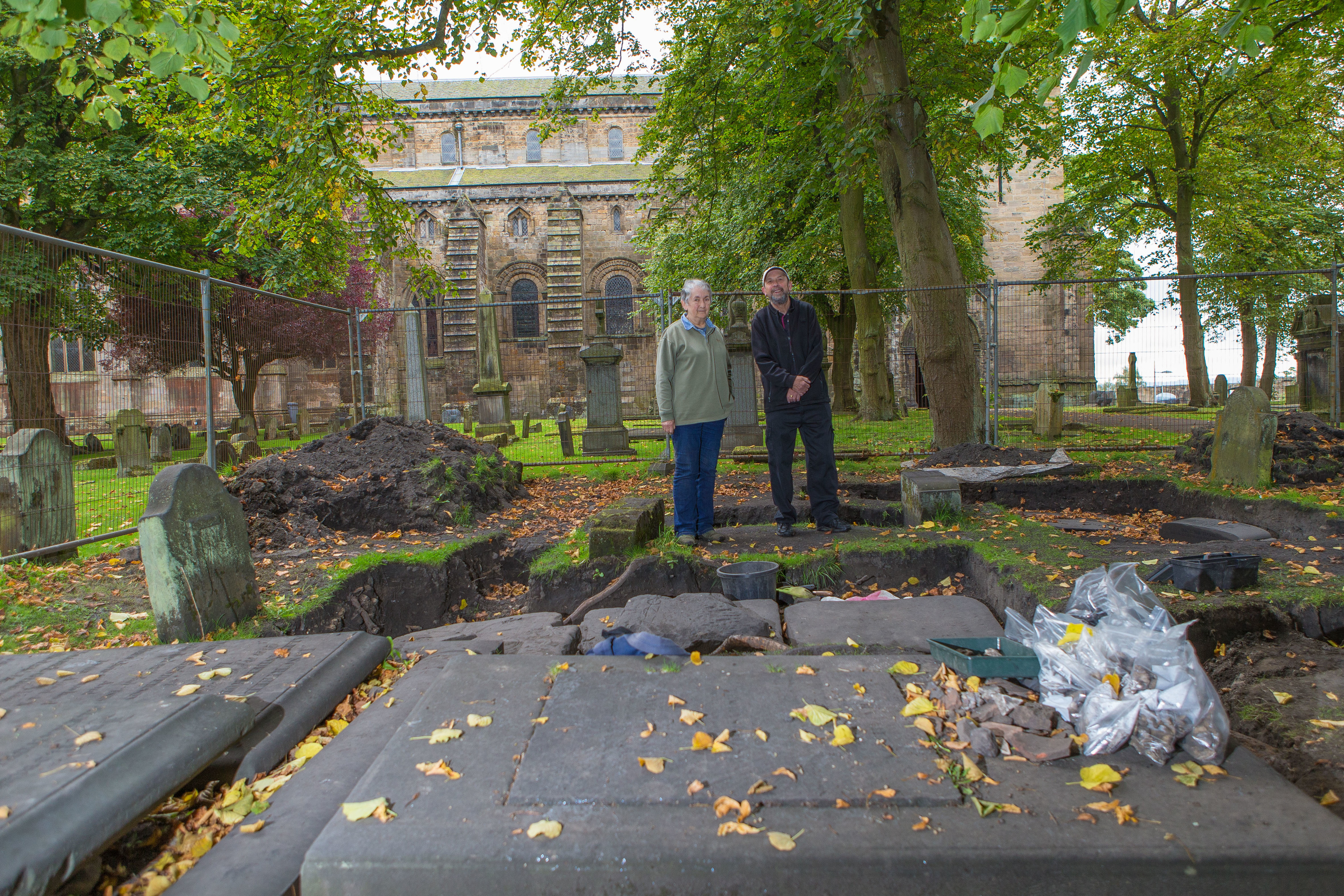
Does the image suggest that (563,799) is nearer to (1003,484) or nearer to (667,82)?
(1003,484)

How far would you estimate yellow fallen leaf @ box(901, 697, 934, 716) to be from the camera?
2426mm

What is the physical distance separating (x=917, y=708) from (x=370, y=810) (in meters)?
1.72

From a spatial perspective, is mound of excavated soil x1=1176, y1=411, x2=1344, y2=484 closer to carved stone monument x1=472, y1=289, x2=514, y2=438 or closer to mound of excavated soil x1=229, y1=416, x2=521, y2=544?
mound of excavated soil x1=229, y1=416, x2=521, y2=544

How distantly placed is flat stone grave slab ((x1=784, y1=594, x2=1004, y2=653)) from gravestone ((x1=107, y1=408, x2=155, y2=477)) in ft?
35.1

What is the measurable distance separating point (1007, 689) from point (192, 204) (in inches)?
629

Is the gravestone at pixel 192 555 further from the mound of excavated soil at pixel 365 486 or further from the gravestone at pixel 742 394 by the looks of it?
the gravestone at pixel 742 394

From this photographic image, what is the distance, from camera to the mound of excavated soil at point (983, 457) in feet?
24.8

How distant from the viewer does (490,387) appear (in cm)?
1841

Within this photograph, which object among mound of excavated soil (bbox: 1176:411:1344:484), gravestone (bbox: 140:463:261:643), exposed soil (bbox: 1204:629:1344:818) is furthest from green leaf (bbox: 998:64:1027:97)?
mound of excavated soil (bbox: 1176:411:1344:484)

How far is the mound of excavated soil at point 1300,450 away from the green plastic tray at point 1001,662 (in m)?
5.84

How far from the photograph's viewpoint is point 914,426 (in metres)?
14.7

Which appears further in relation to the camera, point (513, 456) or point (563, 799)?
point (513, 456)

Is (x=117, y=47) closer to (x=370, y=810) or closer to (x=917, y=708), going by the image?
(x=370, y=810)

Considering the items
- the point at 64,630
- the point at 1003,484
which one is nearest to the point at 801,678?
the point at 64,630
